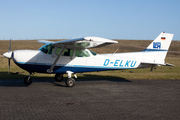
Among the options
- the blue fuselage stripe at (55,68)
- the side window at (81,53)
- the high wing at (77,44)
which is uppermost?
the high wing at (77,44)

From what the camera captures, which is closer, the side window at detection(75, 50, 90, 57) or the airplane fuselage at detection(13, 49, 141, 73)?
the airplane fuselage at detection(13, 49, 141, 73)

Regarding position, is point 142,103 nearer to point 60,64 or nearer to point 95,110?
point 95,110

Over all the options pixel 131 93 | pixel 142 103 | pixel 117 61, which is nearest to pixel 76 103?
pixel 142 103

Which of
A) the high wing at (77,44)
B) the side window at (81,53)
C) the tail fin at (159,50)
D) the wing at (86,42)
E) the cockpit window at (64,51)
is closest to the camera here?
the wing at (86,42)

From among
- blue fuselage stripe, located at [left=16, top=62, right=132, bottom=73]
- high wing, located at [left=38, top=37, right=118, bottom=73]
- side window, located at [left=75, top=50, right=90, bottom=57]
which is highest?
high wing, located at [left=38, top=37, right=118, bottom=73]

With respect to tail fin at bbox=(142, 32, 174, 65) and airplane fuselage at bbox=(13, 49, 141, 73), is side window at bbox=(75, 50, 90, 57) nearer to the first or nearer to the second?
airplane fuselage at bbox=(13, 49, 141, 73)

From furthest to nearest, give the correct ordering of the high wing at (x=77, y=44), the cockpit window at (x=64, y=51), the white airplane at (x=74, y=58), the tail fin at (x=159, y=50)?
1. the tail fin at (x=159, y=50)
2. the cockpit window at (x=64, y=51)
3. the white airplane at (x=74, y=58)
4. the high wing at (x=77, y=44)

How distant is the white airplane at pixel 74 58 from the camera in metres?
11.5

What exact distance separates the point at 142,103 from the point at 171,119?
6.44 ft

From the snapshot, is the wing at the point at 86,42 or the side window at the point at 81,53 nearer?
the wing at the point at 86,42

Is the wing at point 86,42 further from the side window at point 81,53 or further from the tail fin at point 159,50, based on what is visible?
the tail fin at point 159,50

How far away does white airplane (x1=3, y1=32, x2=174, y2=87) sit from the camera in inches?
452

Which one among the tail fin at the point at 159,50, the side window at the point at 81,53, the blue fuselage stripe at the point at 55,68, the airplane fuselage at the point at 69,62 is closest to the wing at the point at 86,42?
the side window at the point at 81,53

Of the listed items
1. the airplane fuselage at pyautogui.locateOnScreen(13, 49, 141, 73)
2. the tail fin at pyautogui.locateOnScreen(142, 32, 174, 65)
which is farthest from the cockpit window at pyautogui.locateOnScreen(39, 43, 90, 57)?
the tail fin at pyautogui.locateOnScreen(142, 32, 174, 65)
